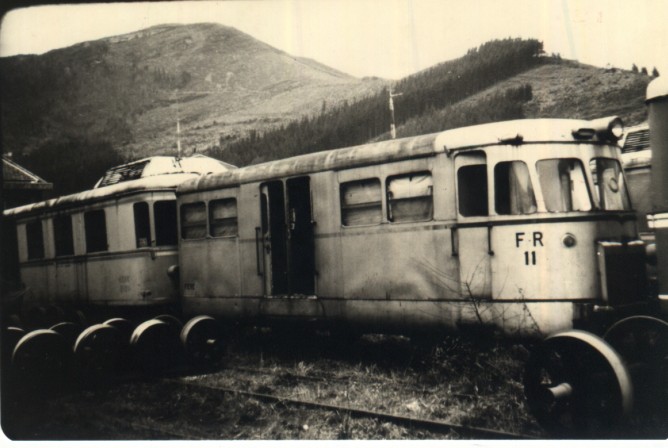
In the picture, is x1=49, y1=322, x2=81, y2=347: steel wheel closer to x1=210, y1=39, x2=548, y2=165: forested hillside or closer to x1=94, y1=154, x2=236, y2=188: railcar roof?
x1=94, y1=154, x2=236, y2=188: railcar roof

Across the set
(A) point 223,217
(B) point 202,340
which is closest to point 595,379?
(B) point 202,340

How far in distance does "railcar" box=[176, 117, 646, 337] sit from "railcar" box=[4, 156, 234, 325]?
186 centimetres

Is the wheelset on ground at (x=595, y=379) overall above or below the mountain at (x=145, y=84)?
below

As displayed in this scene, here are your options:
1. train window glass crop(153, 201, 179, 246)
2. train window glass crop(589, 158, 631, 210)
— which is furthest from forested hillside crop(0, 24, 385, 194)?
train window glass crop(589, 158, 631, 210)

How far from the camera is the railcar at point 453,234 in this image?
5.29 metres

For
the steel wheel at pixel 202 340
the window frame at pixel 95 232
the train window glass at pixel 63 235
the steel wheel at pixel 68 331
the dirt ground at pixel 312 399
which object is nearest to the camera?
the dirt ground at pixel 312 399

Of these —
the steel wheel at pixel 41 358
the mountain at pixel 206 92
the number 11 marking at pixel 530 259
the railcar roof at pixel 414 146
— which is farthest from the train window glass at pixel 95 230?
the number 11 marking at pixel 530 259

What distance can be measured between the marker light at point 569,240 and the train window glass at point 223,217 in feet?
14.5

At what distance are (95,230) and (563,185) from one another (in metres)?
7.14

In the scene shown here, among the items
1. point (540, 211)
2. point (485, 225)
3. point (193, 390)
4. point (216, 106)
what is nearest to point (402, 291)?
point (485, 225)

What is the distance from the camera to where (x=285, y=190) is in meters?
7.43

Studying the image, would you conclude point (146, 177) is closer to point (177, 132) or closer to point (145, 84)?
point (177, 132)

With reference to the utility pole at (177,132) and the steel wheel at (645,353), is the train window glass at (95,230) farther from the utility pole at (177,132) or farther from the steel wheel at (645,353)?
the steel wheel at (645,353)

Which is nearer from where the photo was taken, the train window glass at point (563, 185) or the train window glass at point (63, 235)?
the train window glass at point (563, 185)
